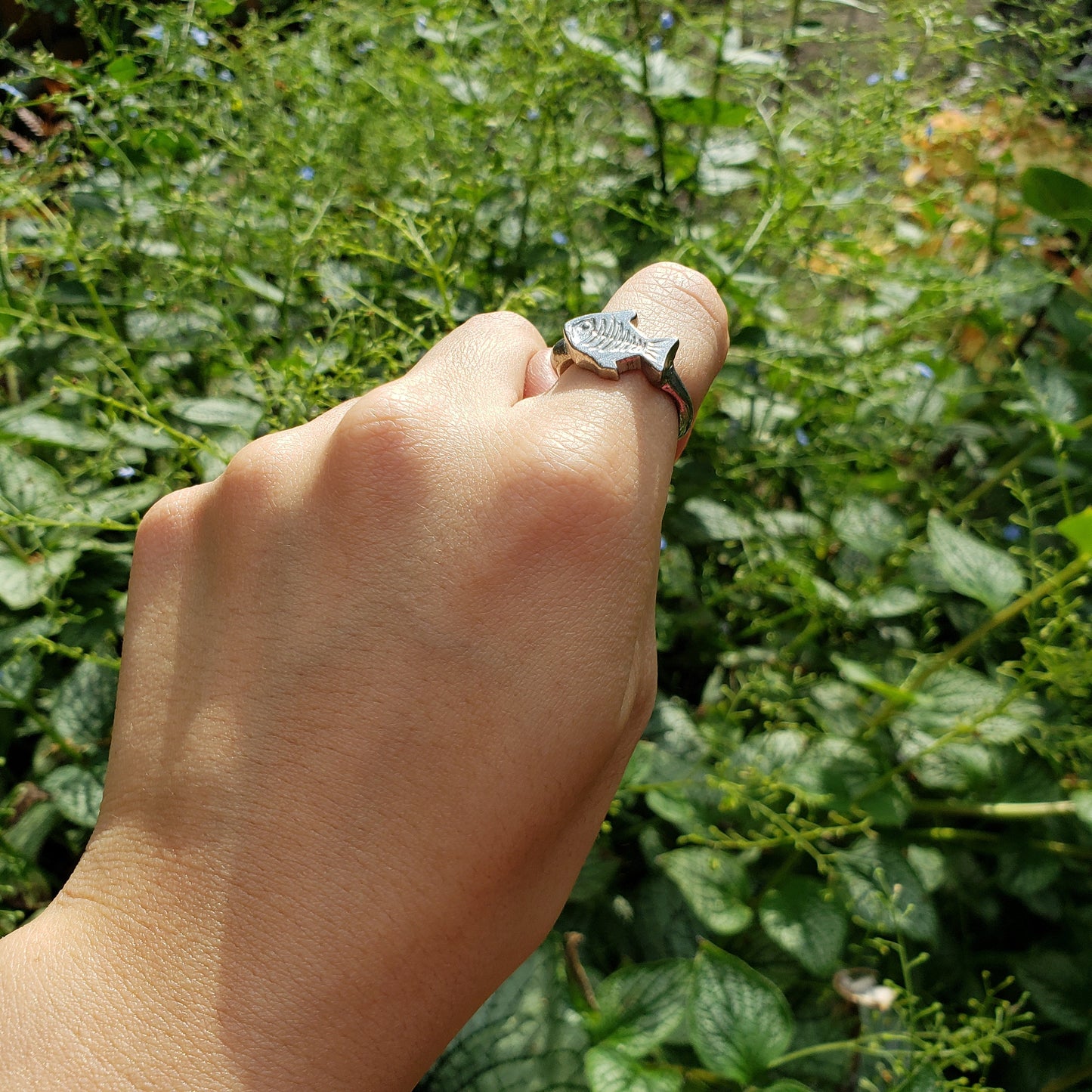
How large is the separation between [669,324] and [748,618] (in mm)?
790

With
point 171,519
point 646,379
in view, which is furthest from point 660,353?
point 171,519

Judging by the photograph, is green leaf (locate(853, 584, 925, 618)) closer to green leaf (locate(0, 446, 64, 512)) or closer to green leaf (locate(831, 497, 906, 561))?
green leaf (locate(831, 497, 906, 561))

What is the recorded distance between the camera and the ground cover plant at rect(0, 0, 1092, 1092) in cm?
108

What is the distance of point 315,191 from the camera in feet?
4.60

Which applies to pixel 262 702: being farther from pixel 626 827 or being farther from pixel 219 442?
pixel 626 827

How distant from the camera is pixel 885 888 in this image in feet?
3.62

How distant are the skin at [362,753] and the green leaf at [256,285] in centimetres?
53

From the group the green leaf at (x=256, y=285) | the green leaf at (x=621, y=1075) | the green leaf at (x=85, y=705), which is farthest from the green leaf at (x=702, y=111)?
the green leaf at (x=621, y=1075)

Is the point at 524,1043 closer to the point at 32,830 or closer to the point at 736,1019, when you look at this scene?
the point at 736,1019

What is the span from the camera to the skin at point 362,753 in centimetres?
63

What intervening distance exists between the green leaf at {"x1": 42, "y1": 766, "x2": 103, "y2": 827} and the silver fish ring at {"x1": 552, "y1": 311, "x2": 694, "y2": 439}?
2.55ft

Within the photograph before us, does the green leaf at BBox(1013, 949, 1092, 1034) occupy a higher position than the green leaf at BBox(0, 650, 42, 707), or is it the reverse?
the green leaf at BBox(0, 650, 42, 707)

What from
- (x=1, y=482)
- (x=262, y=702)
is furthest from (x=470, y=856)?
(x=1, y=482)

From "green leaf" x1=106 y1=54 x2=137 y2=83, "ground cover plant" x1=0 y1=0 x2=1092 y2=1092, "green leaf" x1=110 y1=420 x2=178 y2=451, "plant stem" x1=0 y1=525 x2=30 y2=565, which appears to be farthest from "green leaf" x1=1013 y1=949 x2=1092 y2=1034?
"green leaf" x1=106 y1=54 x2=137 y2=83
